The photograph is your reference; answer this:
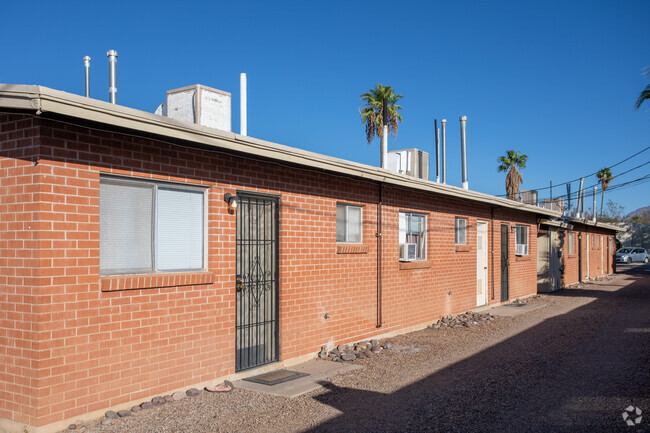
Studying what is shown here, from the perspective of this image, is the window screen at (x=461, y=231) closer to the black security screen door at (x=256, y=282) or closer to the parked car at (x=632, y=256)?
the black security screen door at (x=256, y=282)

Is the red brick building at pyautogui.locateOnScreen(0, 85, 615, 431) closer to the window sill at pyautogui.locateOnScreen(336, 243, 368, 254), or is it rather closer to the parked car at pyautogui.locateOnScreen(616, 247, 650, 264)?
the window sill at pyautogui.locateOnScreen(336, 243, 368, 254)

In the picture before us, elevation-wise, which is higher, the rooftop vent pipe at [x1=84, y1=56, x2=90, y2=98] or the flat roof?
the rooftop vent pipe at [x1=84, y1=56, x2=90, y2=98]

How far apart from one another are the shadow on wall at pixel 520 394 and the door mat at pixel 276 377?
0.73 m

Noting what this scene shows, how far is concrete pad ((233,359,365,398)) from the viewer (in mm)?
7028

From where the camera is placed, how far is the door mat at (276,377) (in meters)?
7.47

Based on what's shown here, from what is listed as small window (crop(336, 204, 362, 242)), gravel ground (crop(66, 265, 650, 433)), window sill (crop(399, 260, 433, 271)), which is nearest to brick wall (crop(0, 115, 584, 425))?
small window (crop(336, 204, 362, 242))

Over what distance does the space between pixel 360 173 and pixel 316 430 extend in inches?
201

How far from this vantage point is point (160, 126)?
6.06 m

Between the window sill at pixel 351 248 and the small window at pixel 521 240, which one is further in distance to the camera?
the small window at pixel 521 240

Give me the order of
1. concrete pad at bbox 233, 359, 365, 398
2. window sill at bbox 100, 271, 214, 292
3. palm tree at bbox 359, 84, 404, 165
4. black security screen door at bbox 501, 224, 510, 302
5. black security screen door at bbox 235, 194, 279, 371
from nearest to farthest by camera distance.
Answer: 1. window sill at bbox 100, 271, 214, 292
2. concrete pad at bbox 233, 359, 365, 398
3. black security screen door at bbox 235, 194, 279, 371
4. black security screen door at bbox 501, 224, 510, 302
5. palm tree at bbox 359, 84, 404, 165

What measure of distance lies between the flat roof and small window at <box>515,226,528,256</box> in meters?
10.0

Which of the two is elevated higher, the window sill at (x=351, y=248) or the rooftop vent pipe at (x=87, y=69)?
the rooftop vent pipe at (x=87, y=69)

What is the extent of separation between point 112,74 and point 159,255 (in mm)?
2763

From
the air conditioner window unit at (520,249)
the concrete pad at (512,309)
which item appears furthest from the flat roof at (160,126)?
the air conditioner window unit at (520,249)
